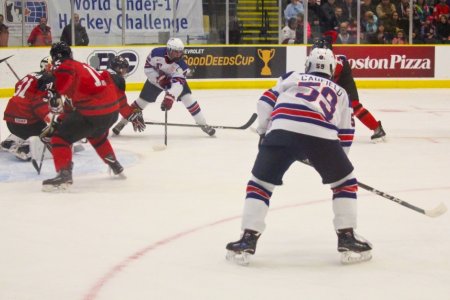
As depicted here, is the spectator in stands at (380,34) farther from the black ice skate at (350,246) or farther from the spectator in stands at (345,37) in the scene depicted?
the black ice skate at (350,246)

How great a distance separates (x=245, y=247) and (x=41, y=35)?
8.52 m

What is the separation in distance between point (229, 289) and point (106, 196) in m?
2.15

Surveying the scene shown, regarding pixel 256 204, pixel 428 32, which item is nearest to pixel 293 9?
pixel 428 32

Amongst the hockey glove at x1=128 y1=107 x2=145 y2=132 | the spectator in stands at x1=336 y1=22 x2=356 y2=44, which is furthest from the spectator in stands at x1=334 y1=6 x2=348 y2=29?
the hockey glove at x1=128 y1=107 x2=145 y2=132

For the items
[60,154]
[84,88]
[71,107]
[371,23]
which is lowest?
[60,154]

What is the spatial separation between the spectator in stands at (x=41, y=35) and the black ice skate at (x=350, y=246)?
8.43 meters

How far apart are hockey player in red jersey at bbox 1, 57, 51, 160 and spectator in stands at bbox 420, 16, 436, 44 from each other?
26.3 ft

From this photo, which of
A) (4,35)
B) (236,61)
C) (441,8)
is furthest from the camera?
(441,8)

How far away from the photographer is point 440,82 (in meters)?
13.1

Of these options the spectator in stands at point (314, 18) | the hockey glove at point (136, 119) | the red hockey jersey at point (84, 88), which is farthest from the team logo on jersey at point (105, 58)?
the red hockey jersey at point (84, 88)

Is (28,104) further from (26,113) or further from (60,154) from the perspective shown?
(60,154)

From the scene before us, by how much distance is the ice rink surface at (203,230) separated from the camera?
3666mm

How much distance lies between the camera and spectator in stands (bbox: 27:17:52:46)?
38.4 feet

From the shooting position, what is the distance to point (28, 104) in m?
6.78
